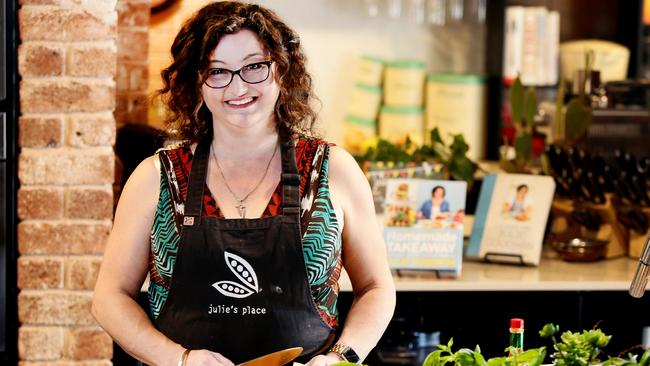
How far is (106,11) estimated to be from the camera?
3.03 meters

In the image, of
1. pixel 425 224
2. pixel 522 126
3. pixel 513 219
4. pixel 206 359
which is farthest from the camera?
pixel 522 126

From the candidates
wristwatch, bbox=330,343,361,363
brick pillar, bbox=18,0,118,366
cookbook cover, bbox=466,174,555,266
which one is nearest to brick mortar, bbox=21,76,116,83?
brick pillar, bbox=18,0,118,366

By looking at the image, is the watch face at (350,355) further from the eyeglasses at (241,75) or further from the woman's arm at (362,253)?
the eyeglasses at (241,75)

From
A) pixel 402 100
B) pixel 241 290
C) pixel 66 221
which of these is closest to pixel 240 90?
pixel 241 290

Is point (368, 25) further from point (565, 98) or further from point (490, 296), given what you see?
point (490, 296)

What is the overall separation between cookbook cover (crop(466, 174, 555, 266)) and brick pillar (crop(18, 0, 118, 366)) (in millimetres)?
1244

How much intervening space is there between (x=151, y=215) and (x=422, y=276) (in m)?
1.14

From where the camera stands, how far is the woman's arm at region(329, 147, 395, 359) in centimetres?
254

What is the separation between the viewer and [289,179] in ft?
8.28

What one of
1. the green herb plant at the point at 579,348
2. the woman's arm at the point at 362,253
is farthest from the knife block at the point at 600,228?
the green herb plant at the point at 579,348

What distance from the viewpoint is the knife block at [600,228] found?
3723 millimetres

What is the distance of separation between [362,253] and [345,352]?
0.87ft

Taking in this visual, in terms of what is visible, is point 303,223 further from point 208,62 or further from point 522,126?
point 522,126

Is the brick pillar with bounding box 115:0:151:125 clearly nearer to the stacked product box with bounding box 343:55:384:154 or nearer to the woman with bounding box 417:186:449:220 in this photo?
the woman with bounding box 417:186:449:220
